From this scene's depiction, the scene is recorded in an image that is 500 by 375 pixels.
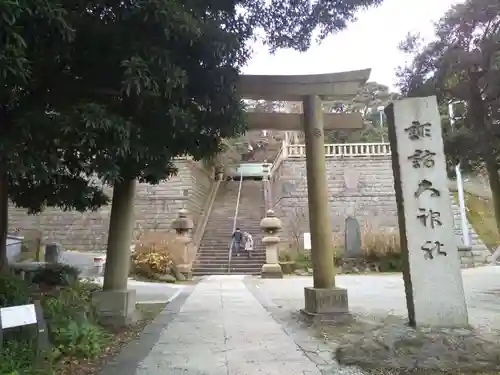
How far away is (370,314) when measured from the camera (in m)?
7.06

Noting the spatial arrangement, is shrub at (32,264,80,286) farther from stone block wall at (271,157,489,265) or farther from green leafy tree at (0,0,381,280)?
stone block wall at (271,157,489,265)

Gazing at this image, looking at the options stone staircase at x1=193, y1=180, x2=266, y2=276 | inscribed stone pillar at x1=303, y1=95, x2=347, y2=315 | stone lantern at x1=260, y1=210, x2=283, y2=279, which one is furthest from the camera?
stone staircase at x1=193, y1=180, x2=266, y2=276

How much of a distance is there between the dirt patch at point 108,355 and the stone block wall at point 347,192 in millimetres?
14067

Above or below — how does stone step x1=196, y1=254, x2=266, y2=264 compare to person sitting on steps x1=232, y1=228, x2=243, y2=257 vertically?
below

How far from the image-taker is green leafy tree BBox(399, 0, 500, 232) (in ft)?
28.8

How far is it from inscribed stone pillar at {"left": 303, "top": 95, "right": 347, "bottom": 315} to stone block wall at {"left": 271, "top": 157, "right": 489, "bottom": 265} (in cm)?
1362

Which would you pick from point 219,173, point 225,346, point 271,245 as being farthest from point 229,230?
point 225,346

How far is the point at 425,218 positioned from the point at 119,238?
4290mm

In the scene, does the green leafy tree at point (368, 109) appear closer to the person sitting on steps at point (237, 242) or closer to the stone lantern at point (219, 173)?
the stone lantern at point (219, 173)

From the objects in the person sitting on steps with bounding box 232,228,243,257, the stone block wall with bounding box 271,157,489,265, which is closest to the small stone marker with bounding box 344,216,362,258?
the person sitting on steps with bounding box 232,228,243,257

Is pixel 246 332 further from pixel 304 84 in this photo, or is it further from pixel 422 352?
pixel 304 84

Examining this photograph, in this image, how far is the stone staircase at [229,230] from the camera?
16141 millimetres

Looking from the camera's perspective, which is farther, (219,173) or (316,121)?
(219,173)

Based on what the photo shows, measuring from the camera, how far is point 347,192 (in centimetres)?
2202
